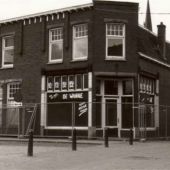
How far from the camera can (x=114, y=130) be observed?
2497cm

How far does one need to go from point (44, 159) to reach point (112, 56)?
12789mm

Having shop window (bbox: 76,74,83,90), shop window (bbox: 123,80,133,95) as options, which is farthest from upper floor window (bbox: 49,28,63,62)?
shop window (bbox: 123,80,133,95)

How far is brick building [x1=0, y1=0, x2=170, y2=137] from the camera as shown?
24.9m

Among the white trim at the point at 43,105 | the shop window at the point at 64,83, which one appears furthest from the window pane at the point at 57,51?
the white trim at the point at 43,105

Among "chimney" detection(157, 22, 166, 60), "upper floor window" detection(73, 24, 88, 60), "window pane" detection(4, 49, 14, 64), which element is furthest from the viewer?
"chimney" detection(157, 22, 166, 60)

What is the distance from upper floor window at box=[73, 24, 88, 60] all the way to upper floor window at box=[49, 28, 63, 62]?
1.08 m

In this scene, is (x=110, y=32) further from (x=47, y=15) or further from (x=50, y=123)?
(x=50, y=123)

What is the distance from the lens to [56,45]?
88.6 ft

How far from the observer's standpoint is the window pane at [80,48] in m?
25.7

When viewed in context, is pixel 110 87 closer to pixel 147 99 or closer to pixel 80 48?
pixel 80 48

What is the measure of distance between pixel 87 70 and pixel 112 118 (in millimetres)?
3137

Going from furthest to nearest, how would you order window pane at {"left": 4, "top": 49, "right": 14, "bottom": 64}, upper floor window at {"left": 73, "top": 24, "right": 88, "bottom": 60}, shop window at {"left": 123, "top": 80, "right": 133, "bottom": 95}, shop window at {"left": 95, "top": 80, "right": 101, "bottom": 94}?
window pane at {"left": 4, "top": 49, "right": 14, "bottom": 64} < upper floor window at {"left": 73, "top": 24, "right": 88, "bottom": 60} < shop window at {"left": 123, "top": 80, "right": 133, "bottom": 95} < shop window at {"left": 95, "top": 80, "right": 101, "bottom": 94}

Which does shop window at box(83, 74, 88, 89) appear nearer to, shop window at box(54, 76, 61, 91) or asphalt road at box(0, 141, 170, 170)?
shop window at box(54, 76, 61, 91)

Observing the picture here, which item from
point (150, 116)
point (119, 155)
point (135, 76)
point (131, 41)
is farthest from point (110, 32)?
Answer: point (119, 155)
